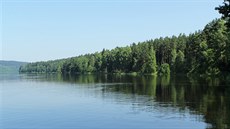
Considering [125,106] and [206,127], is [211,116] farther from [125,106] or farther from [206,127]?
[125,106]

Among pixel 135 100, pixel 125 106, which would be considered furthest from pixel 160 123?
pixel 135 100

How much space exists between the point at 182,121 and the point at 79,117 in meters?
12.6

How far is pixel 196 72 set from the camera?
15362 cm

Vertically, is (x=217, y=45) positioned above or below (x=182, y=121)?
above

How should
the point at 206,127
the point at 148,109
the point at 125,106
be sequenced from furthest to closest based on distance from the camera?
the point at 125,106 → the point at 148,109 → the point at 206,127

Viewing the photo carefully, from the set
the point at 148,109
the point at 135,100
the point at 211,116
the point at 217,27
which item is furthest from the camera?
the point at 217,27

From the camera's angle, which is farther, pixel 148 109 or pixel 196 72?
pixel 196 72

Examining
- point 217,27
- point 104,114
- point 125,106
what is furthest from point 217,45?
point 104,114

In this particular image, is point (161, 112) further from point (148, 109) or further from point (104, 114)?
point (104, 114)

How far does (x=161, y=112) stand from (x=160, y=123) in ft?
27.4

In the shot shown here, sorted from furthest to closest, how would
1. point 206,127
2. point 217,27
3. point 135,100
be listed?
1. point 217,27
2. point 135,100
3. point 206,127

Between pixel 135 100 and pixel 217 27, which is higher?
pixel 217 27

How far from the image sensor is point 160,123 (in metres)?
41.8

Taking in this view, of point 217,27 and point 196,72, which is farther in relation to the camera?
point 196,72
